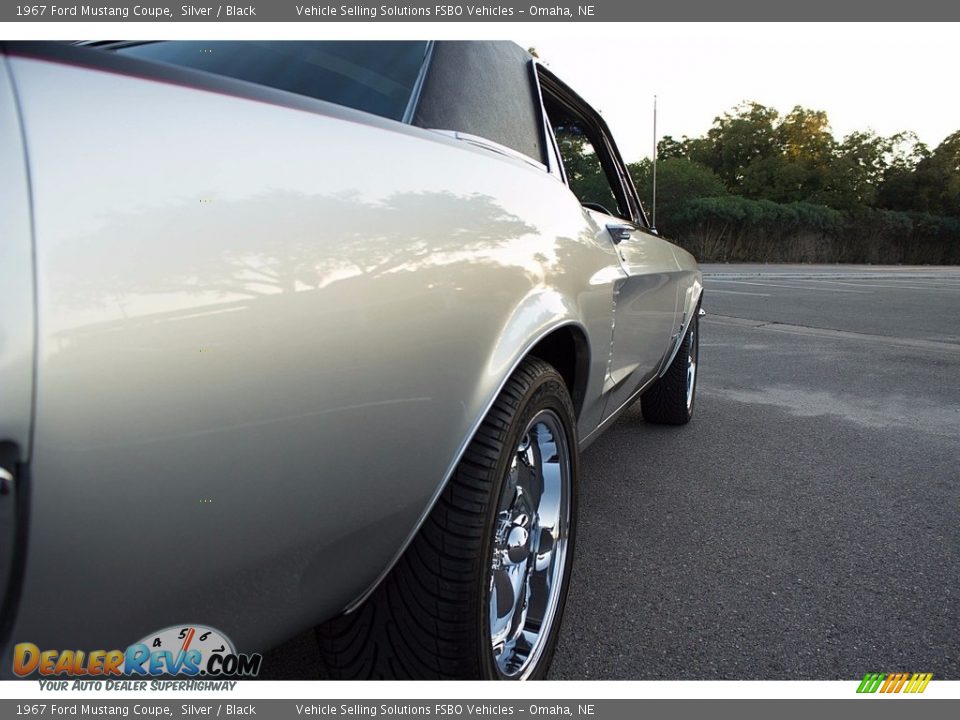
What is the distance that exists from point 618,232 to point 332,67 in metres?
1.02

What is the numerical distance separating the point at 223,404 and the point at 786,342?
6913 mm

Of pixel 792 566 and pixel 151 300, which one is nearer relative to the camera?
pixel 151 300

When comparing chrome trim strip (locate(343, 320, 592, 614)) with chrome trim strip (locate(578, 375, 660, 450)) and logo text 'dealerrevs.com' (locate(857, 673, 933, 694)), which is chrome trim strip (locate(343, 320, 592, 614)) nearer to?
chrome trim strip (locate(578, 375, 660, 450))

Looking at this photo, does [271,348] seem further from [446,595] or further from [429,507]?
[446,595]

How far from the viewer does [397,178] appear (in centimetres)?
110

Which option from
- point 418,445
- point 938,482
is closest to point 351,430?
point 418,445

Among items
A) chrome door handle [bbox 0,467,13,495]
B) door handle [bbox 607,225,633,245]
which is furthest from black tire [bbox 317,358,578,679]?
door handle [bbox 607,225,633,245]

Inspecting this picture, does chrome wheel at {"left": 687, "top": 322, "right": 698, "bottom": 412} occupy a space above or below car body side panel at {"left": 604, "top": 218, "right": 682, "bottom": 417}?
below

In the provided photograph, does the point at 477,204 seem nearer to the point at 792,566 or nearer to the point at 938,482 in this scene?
the point at 792,566

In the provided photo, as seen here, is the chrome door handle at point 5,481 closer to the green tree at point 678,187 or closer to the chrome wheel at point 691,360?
the chrome wheel at point 691,360

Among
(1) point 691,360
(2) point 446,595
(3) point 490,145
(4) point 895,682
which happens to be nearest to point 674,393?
(1) point 691,360

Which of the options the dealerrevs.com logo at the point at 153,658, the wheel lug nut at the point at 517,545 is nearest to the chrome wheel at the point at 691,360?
the wheel lug nut at the point at 517,545

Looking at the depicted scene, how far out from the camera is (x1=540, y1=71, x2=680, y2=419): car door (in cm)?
219

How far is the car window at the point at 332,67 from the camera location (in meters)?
1.45
